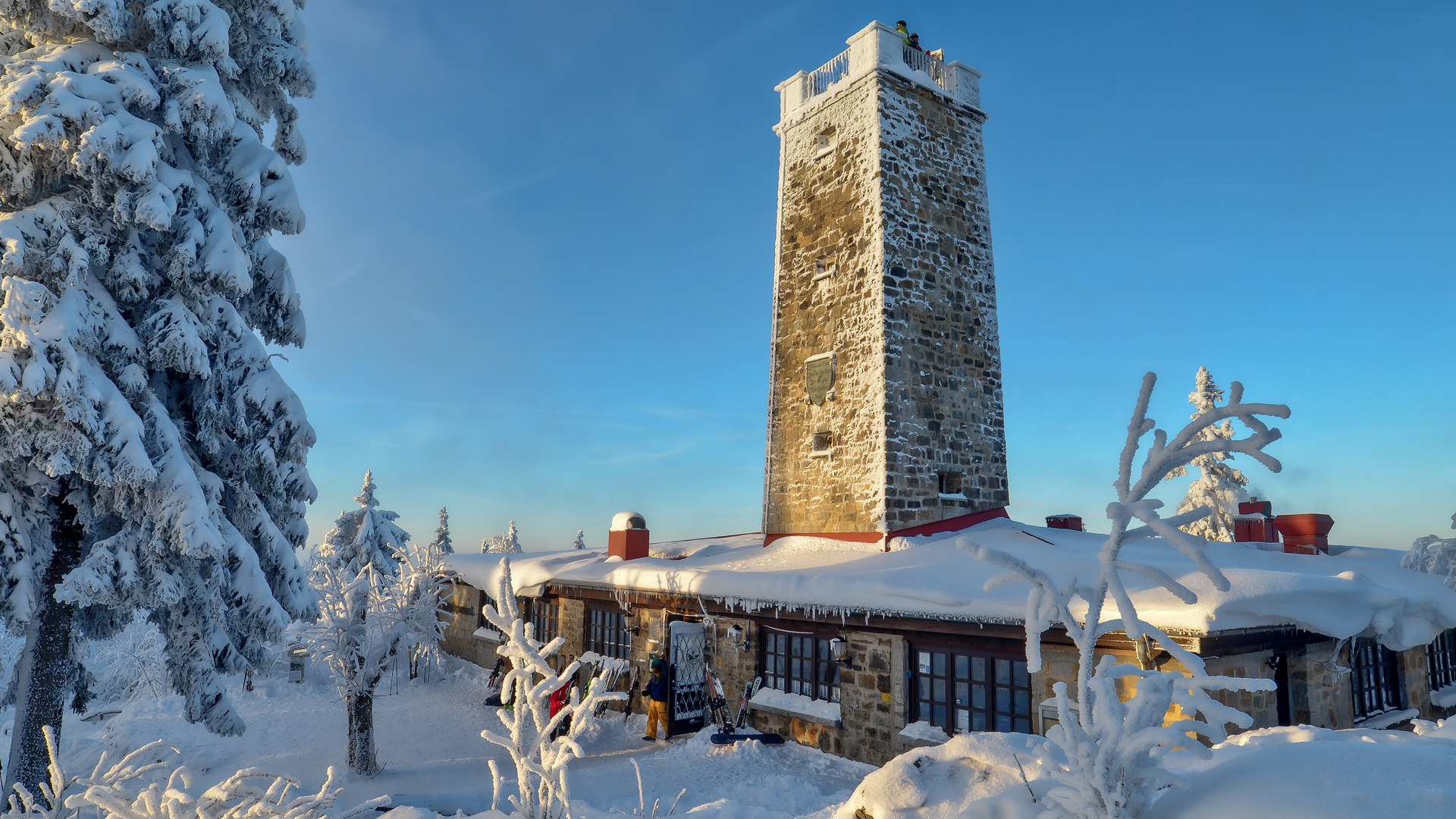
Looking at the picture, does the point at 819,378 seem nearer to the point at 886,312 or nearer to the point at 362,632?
the point at 886,312

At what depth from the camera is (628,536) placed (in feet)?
48.2

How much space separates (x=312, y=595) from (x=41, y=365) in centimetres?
409

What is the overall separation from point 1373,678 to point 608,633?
467 inches

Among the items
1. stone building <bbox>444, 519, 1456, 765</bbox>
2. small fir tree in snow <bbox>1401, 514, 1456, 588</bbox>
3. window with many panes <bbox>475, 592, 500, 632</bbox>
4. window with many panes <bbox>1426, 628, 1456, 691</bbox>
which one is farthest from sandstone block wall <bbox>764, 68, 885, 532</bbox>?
window with many panes <bbox>475, 592, 500, 632</bbox>

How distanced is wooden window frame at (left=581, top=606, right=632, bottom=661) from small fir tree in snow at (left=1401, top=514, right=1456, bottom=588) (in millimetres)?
12157

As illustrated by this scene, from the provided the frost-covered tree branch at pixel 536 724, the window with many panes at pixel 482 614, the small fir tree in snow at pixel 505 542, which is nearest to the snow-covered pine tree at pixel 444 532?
the small fir tree in snow at pixel 505 542

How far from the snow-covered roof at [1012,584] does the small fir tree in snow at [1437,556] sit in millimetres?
161

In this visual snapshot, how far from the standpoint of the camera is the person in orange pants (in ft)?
38.7

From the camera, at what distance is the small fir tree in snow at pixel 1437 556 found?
10102 mm

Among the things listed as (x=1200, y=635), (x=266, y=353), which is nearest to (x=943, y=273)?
(x=1200, y=635)

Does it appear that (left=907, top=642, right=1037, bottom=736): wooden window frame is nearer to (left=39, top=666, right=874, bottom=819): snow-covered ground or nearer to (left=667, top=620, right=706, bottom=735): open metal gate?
(left=39, top=666, right=874, bottom=819): snow-covered ground

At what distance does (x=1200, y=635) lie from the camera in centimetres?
715

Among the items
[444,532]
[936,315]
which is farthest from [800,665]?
[444,532]

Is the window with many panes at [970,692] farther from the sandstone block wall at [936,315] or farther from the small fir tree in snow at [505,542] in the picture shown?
the small fir tree in snow at [505,542]
